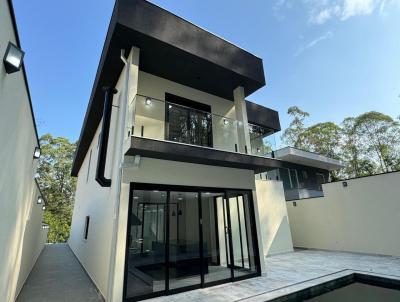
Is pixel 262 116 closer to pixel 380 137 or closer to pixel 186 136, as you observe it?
pixel 186 136

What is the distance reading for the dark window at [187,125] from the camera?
17.6 feet

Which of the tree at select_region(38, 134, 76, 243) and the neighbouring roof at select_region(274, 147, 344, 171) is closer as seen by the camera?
the neighbouring roof at select_region(274, 147, 344, 171)

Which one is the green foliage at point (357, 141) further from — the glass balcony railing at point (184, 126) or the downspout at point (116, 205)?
the downspout at point (116, 205)

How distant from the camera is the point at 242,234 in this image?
612cm

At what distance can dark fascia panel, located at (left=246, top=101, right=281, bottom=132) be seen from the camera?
9.65 meters

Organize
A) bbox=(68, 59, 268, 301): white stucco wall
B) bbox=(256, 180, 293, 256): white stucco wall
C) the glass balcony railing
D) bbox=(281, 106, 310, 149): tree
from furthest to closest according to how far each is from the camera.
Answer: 1. bbox=(281, 106, 310, 149): tree
2. bbox=(256, 180, 293, 256): white stucco wall
3. the glass balcony railing
4. bbox=(68, 59, 268, 301): white stucco wall

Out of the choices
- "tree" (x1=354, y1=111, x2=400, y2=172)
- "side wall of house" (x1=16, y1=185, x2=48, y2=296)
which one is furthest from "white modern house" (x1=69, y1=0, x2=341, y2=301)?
"tree" (x1=354, y1=111, x2=400, y2=172)

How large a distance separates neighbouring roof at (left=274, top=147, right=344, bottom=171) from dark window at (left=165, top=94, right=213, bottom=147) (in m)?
5.15

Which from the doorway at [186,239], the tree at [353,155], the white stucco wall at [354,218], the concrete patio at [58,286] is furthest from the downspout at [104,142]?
the tree at [353,155]

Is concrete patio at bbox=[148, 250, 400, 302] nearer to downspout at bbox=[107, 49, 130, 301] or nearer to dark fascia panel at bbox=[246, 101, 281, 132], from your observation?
downspout at bbox=[107, 49, 130, 301]

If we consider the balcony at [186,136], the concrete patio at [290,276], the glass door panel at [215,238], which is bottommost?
the concrete patio at [290,276]

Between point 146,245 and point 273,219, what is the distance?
6474 mm

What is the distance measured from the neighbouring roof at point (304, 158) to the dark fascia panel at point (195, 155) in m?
4.13

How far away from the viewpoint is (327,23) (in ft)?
32.2
